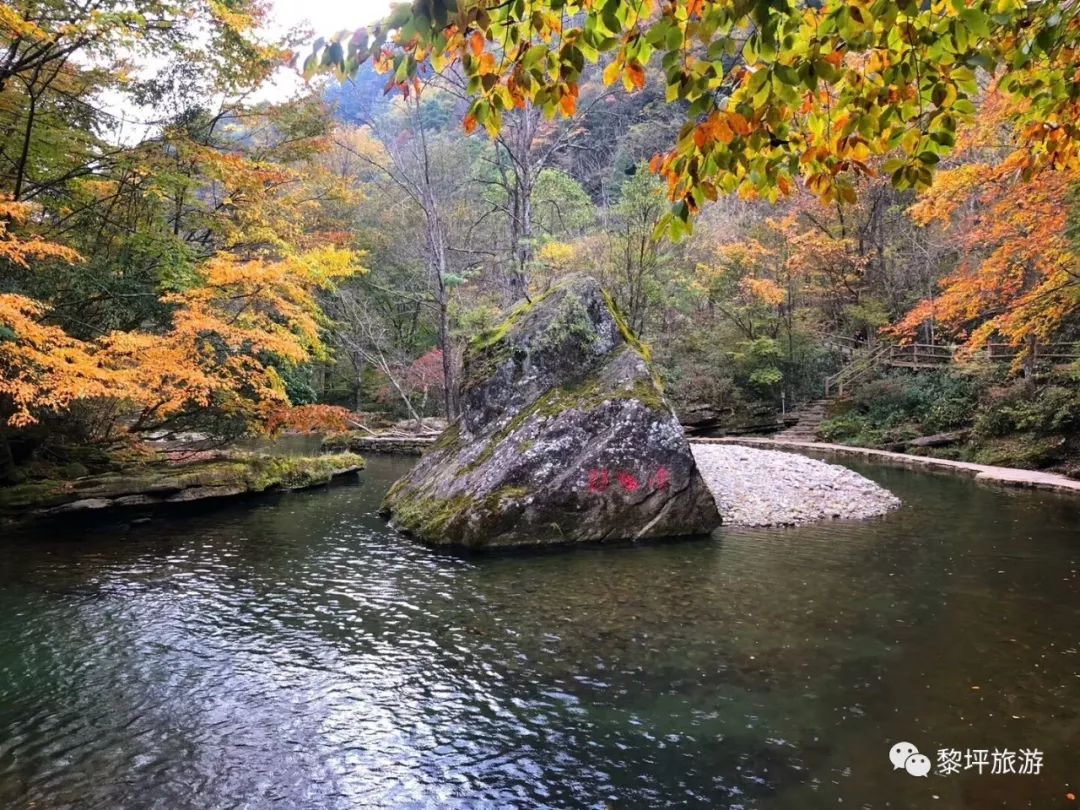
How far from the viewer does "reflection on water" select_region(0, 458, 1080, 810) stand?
3.75 m

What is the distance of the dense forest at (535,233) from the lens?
2.60 m

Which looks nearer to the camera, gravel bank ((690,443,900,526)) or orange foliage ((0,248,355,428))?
orange foliage ((0,248,355,428))

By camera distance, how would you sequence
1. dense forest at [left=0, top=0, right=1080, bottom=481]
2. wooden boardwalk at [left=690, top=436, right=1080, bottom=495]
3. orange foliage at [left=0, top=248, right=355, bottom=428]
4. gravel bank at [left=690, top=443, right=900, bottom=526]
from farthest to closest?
wooden boardwalk at [left=690, top=436, right=1080, bottom=495] → gravel bank at [left=690, top=443, right=900, bottom=526] → orange foliage at [left=0, top=248, right=355, bottom=428] → dense forest at [left=0, top=0, right=1080, bottom=481]

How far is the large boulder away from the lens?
9.11 m

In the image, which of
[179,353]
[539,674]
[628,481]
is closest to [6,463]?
[179,353]

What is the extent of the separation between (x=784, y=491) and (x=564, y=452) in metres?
4.40

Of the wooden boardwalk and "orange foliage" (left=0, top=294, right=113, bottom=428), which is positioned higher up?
"orange foliage" (left=0, top=294, right=113, bottom=428)

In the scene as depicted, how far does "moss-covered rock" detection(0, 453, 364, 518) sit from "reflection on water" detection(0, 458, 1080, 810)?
1800 mm

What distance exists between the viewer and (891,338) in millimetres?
23578

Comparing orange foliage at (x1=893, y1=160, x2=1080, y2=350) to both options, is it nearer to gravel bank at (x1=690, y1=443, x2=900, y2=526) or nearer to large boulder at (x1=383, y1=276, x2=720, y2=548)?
gravel bank at (x1=690, y1=443, x2=900, y2=526)

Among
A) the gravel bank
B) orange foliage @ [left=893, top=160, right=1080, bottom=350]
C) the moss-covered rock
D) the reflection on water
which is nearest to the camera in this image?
the reflection on water

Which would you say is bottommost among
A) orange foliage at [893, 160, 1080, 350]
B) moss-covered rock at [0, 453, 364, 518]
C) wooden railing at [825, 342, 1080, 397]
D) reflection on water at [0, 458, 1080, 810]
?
reflection on water at [0, 458, 1080, 810]

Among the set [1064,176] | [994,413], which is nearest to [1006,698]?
[1064,176]

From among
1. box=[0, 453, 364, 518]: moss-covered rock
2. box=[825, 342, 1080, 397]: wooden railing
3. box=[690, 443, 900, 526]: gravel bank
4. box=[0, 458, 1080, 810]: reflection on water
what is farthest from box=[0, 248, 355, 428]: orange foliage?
box=[825, 342, 1080, 397]: wooden railing
